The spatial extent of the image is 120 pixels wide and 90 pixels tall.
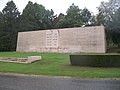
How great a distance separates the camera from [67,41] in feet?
157

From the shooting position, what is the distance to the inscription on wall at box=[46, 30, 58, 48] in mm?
49297

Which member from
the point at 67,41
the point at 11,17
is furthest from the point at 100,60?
the point at 11,17

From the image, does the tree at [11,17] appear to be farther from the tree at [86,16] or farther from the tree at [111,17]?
the tree at [111,17]

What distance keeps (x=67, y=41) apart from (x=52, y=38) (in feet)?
12.3

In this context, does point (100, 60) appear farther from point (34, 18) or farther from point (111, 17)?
point (34, 18)

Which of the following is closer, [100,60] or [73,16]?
[100,60]

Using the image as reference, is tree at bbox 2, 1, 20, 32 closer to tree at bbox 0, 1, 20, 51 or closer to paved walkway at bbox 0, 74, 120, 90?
tree at bbox 0, 1, 20, 51

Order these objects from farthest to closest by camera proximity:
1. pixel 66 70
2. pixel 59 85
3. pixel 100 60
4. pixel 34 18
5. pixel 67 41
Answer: pixel 34 18, pixel 67 41, pixel 100 60, pixel 66 70, pixel 59 85

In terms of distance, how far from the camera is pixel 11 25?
254 ft

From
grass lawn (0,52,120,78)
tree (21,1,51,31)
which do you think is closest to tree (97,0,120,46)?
grass lawn (0,52,120,78)

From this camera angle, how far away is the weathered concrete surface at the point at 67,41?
144 ft

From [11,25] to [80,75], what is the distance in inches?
2375

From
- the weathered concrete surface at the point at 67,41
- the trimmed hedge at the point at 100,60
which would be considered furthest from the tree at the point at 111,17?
the trimmed hedge at the point at 100,60

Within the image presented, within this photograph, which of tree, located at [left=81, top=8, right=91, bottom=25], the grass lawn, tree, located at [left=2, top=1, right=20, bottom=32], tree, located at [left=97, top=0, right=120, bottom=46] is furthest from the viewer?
tree, located at [left=81, top=8, right=91, bottom=25]
